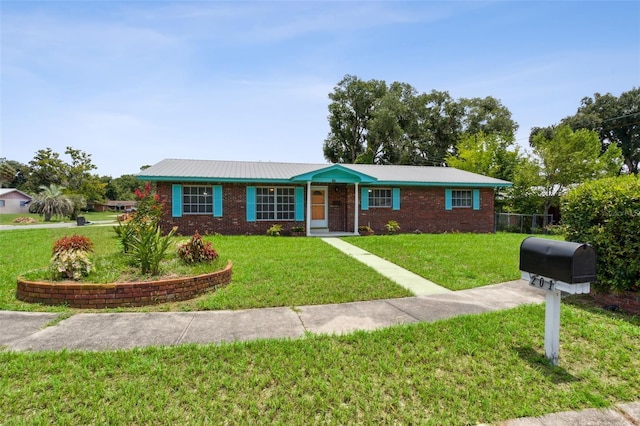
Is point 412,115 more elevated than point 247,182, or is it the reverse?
point 412,115

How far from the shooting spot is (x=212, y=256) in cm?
677

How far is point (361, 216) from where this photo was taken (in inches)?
613

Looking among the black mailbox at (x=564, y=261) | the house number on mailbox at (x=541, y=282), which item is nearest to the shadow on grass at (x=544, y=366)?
the house number on mailbox at (x=541, y=282)

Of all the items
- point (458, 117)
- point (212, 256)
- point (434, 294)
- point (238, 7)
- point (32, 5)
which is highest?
point (458, 117)

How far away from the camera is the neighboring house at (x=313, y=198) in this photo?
13.8m

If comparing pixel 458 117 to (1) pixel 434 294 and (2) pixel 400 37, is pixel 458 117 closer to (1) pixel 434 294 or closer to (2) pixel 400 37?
(2) pixel 400 37

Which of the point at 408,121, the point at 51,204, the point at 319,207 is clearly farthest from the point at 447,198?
the point at 51,204

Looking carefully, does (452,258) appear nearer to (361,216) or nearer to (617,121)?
(361,216)

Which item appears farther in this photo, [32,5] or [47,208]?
[47,208]

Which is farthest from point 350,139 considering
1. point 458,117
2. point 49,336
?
point 49,336

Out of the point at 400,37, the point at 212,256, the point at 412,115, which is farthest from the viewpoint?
the point at 412,115

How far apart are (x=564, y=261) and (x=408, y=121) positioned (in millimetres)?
35814

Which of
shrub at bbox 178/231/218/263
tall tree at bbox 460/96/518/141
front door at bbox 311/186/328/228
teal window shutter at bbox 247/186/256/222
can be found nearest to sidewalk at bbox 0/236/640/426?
shrub at bbox 178/231/218/263

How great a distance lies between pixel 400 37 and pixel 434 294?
865 centimetres
